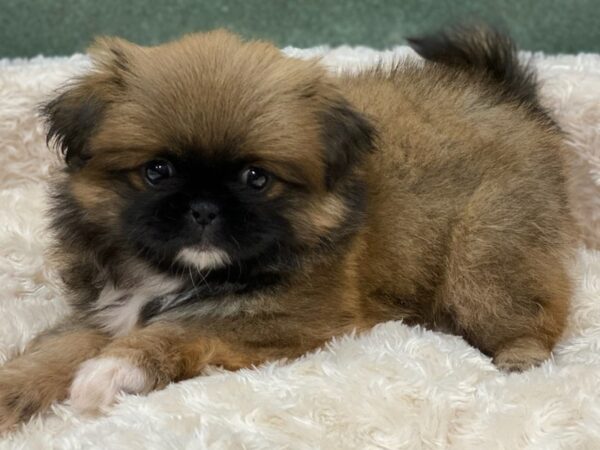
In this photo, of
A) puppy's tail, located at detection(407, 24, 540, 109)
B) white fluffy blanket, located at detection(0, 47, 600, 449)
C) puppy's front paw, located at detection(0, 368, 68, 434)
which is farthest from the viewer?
puppy's tail, located at detection(407, 24, 540, 109)

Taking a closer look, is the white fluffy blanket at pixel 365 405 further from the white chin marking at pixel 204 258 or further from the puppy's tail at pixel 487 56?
the puppy's tail at pixel 487 56

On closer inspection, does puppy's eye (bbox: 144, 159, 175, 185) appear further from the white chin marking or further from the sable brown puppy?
the white chin marking

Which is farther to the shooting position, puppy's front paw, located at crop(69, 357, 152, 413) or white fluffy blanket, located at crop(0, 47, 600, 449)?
puppy's front paw, located at crop(69, 357, 152, 413)

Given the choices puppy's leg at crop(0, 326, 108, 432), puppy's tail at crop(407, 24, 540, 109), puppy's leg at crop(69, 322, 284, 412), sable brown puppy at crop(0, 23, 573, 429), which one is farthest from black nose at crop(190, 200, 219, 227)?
puppy's tail at crop(407, 24, 540, 109)

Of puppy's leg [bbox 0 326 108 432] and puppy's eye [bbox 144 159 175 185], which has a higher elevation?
puppy's eye [bbox 144 159 175 185]

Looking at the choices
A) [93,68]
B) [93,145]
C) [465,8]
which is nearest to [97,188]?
[93,145]

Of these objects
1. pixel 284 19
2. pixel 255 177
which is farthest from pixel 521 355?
pixel 284 19

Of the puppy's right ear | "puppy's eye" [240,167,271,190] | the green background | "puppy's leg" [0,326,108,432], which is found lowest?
"puppy's leg" [0,326,108,432]

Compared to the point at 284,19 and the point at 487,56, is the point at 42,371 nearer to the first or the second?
the point at 487,56
